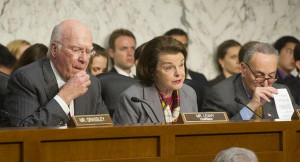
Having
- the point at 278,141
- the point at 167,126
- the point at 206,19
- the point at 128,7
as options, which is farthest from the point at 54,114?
the point at 206,19

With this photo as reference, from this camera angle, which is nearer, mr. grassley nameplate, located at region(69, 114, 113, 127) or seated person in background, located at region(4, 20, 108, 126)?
mr. grassley nameplate, located at region(69, 114, 113, 127)

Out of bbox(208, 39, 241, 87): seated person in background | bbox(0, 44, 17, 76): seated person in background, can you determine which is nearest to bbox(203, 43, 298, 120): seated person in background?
bbox(0, 44, 17, 76): seated person in background

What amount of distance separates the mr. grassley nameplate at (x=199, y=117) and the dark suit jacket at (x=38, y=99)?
2.63 feet

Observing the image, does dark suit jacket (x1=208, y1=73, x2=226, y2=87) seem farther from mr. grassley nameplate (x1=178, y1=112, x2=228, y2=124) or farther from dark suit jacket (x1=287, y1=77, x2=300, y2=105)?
mr. grassley nameplate (x1=178, y1=112, x2=228, y2=124)

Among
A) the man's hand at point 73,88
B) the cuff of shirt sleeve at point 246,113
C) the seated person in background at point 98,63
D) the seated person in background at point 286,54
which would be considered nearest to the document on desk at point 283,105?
the cuff of shirt sleeve at point 246,113

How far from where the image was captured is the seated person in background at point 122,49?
8.84m

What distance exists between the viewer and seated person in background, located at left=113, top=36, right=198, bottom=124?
508cm

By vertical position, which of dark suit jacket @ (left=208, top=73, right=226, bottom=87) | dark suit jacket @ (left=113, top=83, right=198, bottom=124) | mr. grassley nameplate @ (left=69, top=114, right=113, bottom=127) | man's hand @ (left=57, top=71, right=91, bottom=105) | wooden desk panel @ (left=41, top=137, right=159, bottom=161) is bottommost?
wooden desk panel @ (left=41, top=137, right=159, bottom=161)

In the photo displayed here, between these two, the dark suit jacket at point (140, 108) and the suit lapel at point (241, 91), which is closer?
the dark suit jacket at point (140, 108)

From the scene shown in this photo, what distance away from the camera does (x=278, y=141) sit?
4434 mm

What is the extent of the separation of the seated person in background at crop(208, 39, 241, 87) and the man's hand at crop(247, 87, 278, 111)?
12.9ft

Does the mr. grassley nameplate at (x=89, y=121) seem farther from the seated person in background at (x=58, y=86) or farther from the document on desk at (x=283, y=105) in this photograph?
the document on desk at (x=283, y=105)

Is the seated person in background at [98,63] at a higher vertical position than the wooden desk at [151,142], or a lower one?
higher

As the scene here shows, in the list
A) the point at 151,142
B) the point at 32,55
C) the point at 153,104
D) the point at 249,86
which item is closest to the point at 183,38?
the point at 32,55
